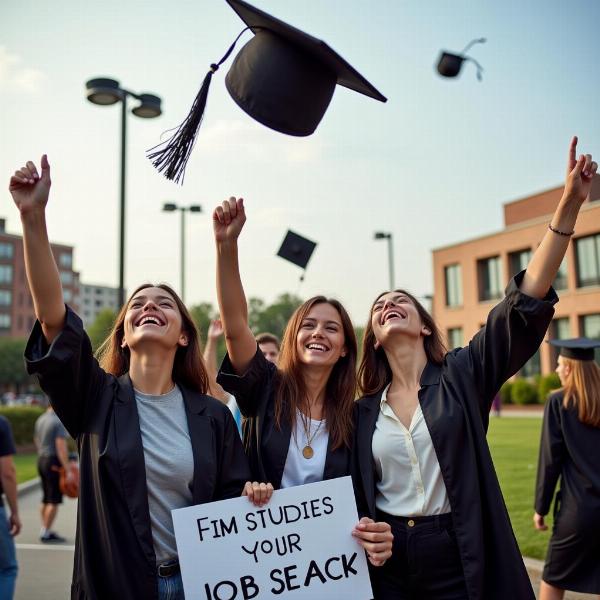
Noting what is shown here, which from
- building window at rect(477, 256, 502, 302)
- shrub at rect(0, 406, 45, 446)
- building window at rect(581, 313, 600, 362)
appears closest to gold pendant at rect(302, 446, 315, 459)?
shrub at rect(0, 406, 45, 446)

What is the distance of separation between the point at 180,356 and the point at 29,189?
110 centimetres

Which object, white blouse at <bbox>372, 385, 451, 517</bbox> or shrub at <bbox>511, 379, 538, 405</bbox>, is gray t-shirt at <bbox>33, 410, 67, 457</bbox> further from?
shrub at <bbox>511, 379, 538, 405</bbox>

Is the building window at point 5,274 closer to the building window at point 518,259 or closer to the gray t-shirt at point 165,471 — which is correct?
the building window at point 518,259

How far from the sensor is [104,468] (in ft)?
9.12

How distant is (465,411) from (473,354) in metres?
0.29

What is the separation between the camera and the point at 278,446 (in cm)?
328

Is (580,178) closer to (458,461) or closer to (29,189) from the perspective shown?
(458,461)

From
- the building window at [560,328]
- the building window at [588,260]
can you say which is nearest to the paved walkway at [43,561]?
the building window at [588,260]

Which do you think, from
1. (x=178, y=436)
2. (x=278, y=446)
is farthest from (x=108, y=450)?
(x=278, y=446)

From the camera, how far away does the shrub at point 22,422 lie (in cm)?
1970

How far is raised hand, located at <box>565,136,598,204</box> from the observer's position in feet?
10.0

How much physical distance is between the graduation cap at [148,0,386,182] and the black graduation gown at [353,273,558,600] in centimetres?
133

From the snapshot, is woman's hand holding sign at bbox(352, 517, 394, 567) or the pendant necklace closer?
woman's hand holding sign at bbox(352, 517, 394, 567)

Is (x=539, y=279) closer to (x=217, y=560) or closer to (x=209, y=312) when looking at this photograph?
(x=217, y=560)
